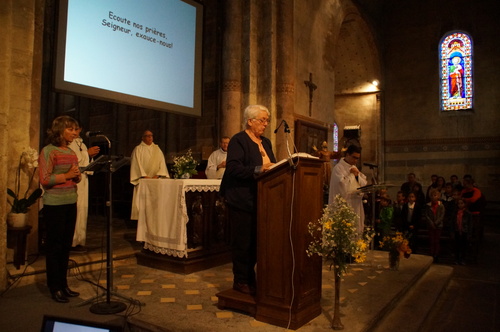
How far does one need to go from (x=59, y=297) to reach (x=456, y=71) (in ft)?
50.5

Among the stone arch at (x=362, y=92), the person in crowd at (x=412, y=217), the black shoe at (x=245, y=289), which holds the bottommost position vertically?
the black shoe at (x=245, y=289)

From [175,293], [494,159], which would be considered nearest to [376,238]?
[175,293]

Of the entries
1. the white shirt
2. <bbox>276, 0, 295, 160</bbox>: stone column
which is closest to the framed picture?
<bbox>276, 0, 295, 160</bbox>: stone column

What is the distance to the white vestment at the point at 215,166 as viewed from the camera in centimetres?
670

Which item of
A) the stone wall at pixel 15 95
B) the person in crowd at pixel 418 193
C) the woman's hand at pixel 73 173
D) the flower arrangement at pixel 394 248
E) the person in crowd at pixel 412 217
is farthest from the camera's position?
the person in crowd at pixel 418 193

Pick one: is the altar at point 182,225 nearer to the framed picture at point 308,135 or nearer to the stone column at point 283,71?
the stone column at point 283,71

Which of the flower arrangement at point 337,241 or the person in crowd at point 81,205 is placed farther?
the person in crowd at point 81,205

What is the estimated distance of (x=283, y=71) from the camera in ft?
25.9

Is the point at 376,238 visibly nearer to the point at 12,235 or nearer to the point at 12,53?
the point at 12,235

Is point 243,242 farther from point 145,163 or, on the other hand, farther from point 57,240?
point 145,163

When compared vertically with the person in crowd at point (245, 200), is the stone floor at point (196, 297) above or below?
below

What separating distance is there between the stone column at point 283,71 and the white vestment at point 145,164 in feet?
7.60

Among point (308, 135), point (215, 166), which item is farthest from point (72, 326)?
point (308, 135)

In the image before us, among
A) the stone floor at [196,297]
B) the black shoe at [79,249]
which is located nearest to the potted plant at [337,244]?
the stone floor at [196,297]
